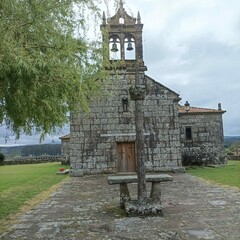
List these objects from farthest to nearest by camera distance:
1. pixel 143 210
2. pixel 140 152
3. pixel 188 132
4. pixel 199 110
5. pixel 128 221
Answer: pixel 199 110 → pixel 188 132 → pixel 140 152 → pixel 143 210 → pixel 128 221

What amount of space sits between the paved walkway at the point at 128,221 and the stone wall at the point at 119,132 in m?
8.29

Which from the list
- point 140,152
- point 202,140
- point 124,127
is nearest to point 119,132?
point 124,127

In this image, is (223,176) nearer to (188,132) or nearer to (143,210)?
(188,132)

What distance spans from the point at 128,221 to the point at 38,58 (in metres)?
3.31

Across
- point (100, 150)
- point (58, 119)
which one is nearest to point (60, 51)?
point (58, 119)

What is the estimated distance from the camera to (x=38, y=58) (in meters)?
4.63

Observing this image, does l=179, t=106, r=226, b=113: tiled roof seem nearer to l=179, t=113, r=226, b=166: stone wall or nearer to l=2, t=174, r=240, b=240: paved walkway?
l=179, t=113, r=226, b=166: stone wall

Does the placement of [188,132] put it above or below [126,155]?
above

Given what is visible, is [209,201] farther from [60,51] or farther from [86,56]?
[60,51]

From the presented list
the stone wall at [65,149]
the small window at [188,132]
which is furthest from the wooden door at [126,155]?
the stone wall at [65,149]

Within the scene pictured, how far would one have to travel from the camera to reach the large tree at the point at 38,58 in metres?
4.52

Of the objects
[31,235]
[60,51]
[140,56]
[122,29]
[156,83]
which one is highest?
[122,29]

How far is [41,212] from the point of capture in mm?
7246

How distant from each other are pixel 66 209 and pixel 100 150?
9.94m
